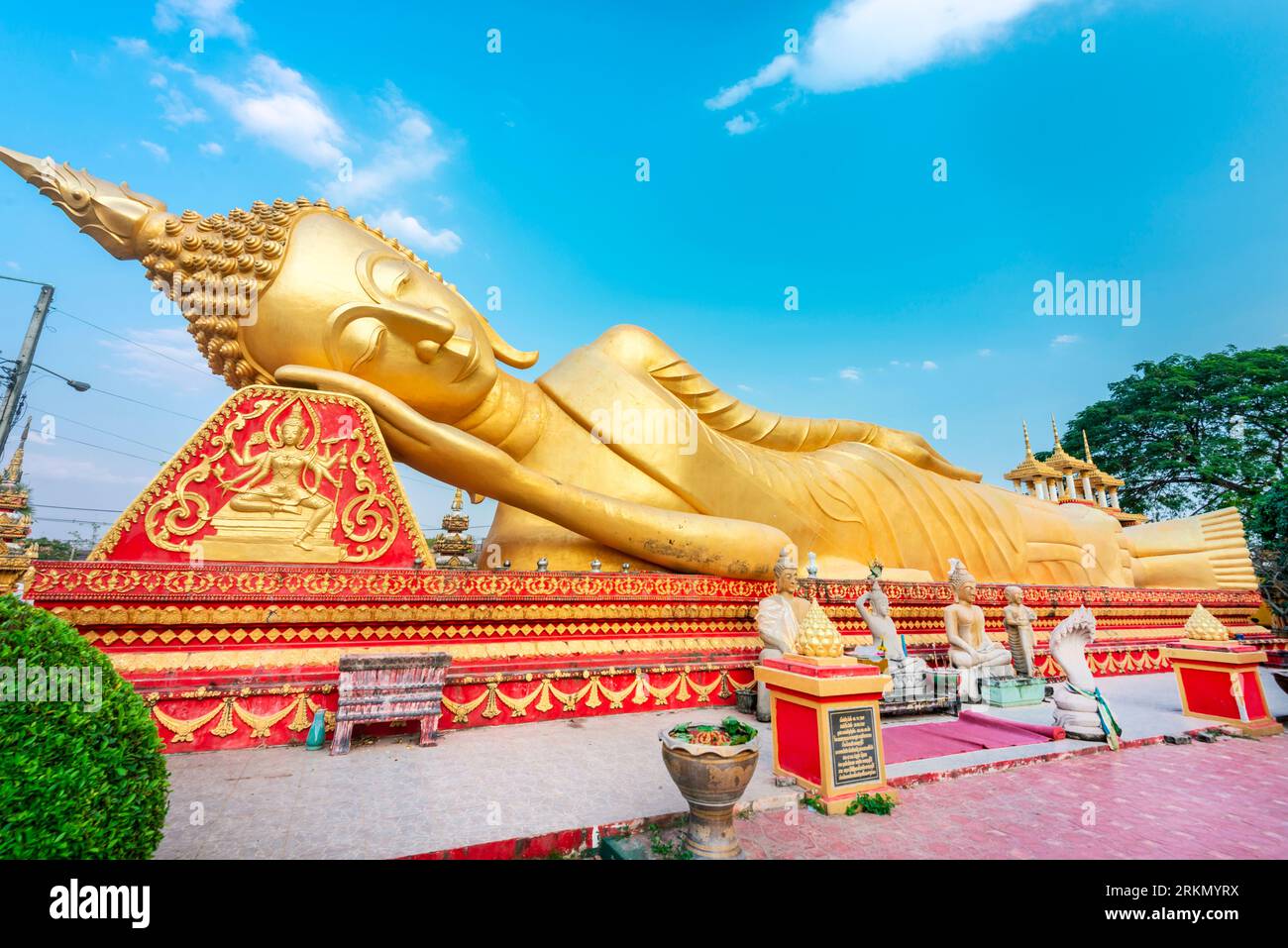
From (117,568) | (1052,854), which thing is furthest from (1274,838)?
(117,568)

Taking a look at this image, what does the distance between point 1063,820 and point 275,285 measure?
308 inches

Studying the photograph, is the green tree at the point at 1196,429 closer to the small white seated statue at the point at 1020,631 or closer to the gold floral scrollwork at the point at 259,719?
the small white seated statue at the point at 1020,631

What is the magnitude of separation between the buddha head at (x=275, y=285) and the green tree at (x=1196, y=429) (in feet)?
90.7

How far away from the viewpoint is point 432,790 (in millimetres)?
3406

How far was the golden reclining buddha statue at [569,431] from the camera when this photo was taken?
5902 mm

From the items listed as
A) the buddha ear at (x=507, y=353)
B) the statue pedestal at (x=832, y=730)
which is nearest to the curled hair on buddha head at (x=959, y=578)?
the statue pedestal at (x=832, y=730)

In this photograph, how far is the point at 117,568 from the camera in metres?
4.32

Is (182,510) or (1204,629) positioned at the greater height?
(182,510)

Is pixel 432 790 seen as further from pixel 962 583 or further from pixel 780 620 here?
pixel 962 583

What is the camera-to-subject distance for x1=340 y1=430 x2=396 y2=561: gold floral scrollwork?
17.5 ft

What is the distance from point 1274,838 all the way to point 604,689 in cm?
466

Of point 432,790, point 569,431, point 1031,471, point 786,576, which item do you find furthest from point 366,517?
point 1031,471
